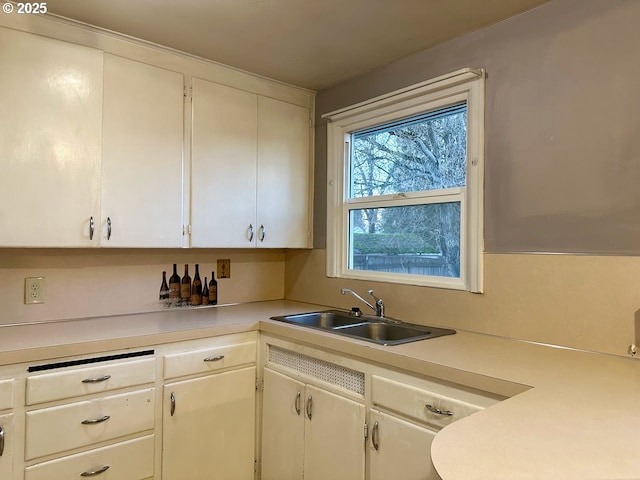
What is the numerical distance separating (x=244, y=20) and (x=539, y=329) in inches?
73.3

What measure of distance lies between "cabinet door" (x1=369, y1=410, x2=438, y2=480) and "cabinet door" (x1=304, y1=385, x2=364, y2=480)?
0.07m

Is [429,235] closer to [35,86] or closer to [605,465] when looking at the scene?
[605,465]

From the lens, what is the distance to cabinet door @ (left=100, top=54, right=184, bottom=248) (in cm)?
213

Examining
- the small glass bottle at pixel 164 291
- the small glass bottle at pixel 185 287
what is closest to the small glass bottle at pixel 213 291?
the small glass bottle at pixel 185 287

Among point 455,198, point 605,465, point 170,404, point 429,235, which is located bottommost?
point 170,404

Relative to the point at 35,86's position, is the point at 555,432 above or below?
below

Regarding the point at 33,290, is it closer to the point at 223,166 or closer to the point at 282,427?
the point at 223,166

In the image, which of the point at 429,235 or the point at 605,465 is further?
the point at 429,235

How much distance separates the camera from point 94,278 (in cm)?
239

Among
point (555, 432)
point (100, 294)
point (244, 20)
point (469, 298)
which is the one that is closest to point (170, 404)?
point (100, 294)

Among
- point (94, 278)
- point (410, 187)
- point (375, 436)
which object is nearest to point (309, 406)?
point (375, 436)

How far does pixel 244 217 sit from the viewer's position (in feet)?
8.58

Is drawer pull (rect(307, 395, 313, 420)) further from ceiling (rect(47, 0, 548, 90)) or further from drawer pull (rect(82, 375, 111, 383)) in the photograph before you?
ceiling (rect(47, 0, 548, 90))

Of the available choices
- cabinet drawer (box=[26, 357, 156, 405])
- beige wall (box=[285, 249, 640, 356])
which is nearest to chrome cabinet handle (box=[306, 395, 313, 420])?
beige wall (box=[285, 249, 640, 356])
